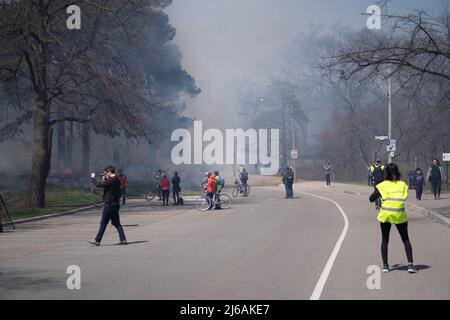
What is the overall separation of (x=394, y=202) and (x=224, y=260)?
11.7 ft

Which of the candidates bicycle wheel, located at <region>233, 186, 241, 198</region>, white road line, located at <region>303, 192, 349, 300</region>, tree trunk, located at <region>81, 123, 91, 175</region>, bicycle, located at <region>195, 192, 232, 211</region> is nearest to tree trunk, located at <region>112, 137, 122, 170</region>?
tree trunk, located at <region>81, 123, 91, 175</region>

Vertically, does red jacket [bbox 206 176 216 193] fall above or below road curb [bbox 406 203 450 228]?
above

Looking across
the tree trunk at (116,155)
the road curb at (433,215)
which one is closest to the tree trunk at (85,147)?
the tree trunk at (116,155)

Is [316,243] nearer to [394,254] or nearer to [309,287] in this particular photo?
[394,254]

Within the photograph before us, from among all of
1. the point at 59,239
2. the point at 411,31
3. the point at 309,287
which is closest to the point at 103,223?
the point at 59,239

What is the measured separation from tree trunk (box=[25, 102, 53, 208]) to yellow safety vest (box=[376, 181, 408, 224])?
2345 centimetres

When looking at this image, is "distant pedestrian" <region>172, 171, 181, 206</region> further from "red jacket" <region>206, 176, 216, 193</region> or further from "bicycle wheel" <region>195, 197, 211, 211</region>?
"red jacket" <region>206, 176, 216, 193</region>

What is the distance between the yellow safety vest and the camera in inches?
448

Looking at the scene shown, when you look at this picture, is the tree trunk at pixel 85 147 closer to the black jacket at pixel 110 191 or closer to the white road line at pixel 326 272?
the black jacket at pixel 110 191

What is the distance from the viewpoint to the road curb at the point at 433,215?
21.5m

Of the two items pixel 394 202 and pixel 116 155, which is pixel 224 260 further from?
pixel 116 155

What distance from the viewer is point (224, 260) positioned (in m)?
13.2

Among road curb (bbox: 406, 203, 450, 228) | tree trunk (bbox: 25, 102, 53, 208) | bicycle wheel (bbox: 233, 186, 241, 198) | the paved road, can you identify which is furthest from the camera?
bicycle wheel (bbox: 233, 186, 241, 198)

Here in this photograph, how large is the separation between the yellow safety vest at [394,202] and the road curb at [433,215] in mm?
10003
